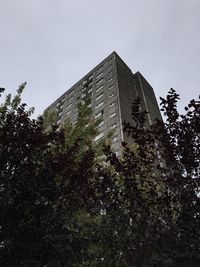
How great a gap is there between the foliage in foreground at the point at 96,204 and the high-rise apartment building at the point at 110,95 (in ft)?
86.8

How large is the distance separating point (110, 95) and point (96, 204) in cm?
3767

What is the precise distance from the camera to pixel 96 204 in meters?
5.01

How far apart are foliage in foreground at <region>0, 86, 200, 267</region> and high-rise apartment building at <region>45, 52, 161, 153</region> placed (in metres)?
26.5

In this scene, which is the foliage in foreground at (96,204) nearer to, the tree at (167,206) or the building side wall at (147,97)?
the tree at (167,206)

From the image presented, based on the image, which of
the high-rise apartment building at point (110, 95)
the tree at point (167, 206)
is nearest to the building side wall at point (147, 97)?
the high-rise apartment building at point (110, 95)

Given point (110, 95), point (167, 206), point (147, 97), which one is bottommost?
point (167, 206)

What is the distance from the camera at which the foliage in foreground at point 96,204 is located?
420 cm

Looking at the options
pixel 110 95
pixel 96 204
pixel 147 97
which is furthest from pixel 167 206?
pixel 147 97

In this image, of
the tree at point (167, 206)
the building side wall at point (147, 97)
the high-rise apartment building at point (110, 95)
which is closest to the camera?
the tree at point (167, 206)

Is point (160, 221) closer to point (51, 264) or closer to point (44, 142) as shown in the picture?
point (51, 264)

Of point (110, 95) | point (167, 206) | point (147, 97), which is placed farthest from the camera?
point (147, 97)

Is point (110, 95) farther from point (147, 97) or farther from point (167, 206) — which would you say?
point (167, 206)

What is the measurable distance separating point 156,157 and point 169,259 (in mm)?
1997

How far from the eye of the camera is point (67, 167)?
5.69 meters
